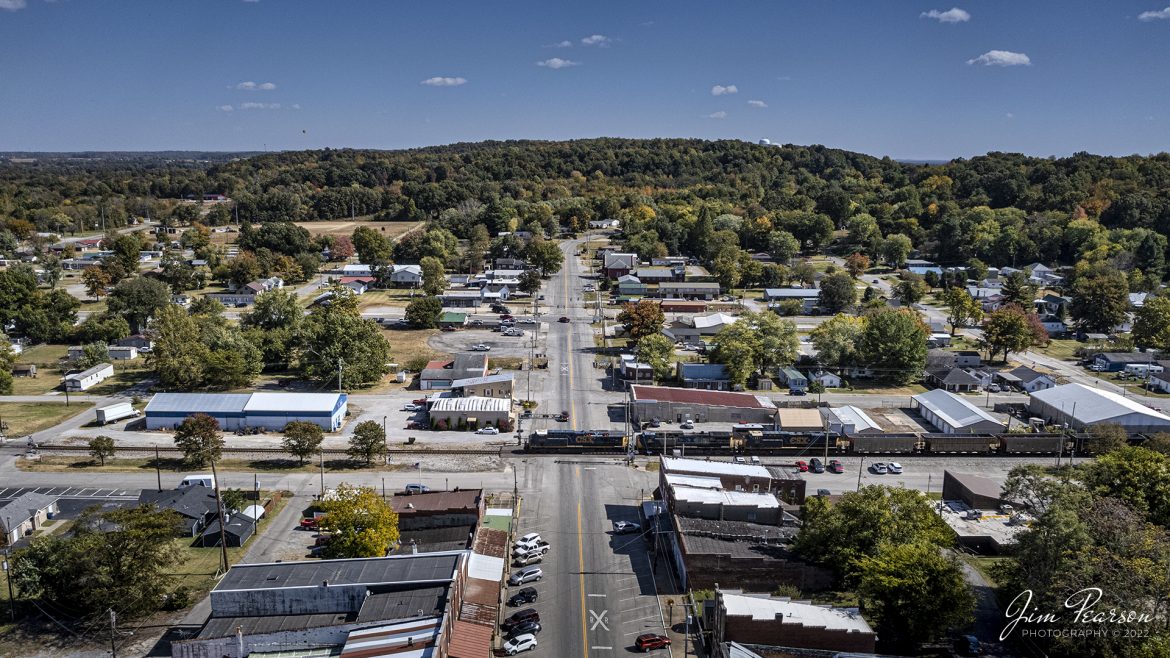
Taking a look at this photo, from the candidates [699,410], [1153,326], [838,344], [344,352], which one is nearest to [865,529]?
[699,410]

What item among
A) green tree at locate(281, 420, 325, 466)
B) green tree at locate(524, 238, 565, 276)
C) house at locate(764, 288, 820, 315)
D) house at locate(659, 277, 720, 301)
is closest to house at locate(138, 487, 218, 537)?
green tree at locate(281, 420, 325, 466)

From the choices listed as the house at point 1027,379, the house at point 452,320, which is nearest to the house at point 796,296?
the house at point 1027,379

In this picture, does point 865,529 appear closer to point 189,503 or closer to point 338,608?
point 338,608

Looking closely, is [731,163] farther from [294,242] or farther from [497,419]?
[497,419]

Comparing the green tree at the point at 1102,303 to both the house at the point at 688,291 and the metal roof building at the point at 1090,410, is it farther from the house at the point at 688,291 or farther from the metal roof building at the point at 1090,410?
the house at the point at 688,291

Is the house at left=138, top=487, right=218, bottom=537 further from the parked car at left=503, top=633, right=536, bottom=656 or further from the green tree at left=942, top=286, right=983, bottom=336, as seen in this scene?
the green tree at left=942, top=286, right=983, bottom=336

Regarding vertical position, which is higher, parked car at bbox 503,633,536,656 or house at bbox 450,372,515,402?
house at bbox 450,372,515,402
